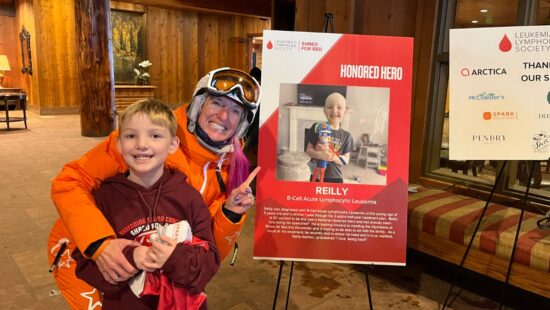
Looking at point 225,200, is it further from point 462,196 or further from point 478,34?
point 462,196

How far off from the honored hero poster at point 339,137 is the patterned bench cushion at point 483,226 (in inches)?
28.4

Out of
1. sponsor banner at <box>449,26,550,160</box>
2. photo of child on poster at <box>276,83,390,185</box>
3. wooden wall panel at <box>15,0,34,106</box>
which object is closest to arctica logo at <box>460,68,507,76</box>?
sponsor banner at <box>449,26,550,160</box>

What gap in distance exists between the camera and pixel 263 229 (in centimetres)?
171

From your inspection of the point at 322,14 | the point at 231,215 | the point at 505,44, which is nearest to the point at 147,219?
the point at 231,215

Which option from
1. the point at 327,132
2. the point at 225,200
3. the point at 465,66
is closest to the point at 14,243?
the point at 225,200

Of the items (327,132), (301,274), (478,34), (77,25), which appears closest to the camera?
(327,132)

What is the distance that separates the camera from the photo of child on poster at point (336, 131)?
165 cm

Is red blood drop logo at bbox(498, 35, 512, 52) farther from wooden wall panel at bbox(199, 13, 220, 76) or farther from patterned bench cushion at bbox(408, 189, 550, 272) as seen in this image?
wooden wall panel at bbox(199, 13, 220, 76)

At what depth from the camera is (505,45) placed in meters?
1.77

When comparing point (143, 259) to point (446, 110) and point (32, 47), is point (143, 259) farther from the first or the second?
point (32, 47)

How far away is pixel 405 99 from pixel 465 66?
369 millimetres

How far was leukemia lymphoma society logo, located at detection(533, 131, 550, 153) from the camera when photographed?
179cm

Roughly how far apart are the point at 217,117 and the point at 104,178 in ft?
1.35

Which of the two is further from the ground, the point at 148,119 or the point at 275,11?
the point at 275,11
